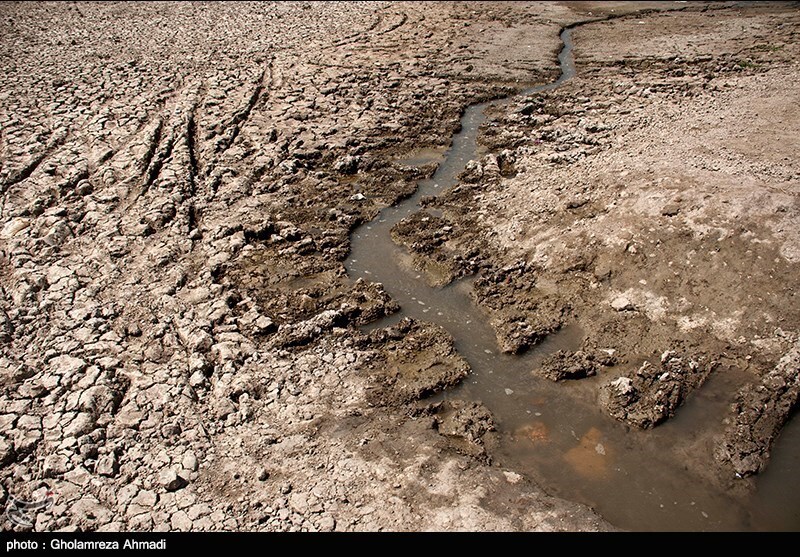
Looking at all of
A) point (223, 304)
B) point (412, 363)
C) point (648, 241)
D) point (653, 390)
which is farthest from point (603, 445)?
point (223, 304)

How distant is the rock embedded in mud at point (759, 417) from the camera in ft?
20.1

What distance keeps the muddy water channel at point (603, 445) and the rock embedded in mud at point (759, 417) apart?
0.13 metres

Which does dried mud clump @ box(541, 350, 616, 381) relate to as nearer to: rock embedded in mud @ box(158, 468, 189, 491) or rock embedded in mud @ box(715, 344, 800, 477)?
rock embedded in mud @ box(715, 344, 800, 477)

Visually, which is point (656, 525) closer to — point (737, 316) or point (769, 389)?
point (769, 389)

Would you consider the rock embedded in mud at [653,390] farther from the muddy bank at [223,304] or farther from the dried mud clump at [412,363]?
the dried mud clump at [412,363]

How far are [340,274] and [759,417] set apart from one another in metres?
5.80

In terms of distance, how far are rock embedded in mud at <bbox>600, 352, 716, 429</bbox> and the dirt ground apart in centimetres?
3

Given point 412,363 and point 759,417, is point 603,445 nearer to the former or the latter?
point 759,417

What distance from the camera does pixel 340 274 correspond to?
29.4ft

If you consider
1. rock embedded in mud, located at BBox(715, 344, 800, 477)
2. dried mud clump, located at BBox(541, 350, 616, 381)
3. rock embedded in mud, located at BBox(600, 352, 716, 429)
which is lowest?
rock embedded in mud, located at BBox(715, 344, 800, 477)

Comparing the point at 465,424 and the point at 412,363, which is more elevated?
the point at 412,363

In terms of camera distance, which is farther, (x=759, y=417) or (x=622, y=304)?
(x=622, y=304)

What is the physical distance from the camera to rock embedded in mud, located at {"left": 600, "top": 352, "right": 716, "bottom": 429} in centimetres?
662

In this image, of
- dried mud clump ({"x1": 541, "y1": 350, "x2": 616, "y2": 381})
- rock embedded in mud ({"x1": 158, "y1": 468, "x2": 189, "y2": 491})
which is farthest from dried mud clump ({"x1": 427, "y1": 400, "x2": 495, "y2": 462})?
rock embedded in mud ({"x1": 158, "y1": 468, "x2": 189, "y2": 491})
